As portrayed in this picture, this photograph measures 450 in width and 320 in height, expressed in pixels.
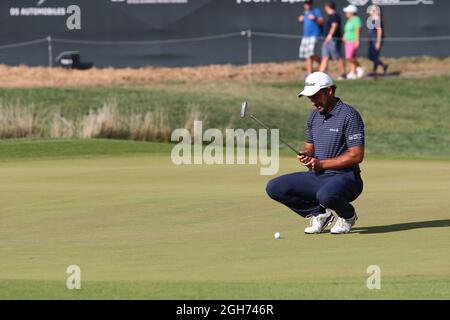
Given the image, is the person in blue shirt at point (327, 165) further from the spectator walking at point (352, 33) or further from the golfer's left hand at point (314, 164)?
the spectator walking at point (352, 33)

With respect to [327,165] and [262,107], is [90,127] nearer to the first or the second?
[262,107]

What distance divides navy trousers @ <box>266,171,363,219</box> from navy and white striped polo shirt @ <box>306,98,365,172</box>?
182mm

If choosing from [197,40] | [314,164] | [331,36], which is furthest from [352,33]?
[314,164]

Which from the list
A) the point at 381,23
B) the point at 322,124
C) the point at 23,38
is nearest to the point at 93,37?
the point at 23,38

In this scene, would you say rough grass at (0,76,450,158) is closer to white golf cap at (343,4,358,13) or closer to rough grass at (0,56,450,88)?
rough grass at (0,56,450,88)

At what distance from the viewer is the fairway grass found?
34.8ft

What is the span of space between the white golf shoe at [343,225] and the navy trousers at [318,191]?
48 millimetres

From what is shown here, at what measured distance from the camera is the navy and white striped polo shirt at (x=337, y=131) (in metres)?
13.9

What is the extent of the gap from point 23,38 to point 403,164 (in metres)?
18.4

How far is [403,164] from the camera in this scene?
22422mm

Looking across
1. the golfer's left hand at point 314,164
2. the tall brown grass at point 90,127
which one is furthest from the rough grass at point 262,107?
the golfer's left hand at point 314,164

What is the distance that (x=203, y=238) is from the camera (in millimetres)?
13797

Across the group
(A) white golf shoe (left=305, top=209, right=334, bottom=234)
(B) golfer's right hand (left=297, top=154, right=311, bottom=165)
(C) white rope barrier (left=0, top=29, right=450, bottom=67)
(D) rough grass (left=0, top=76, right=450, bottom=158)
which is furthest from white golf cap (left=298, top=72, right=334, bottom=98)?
(C) white rope barrier (left=0, top=29, right=450, bottom=67)
